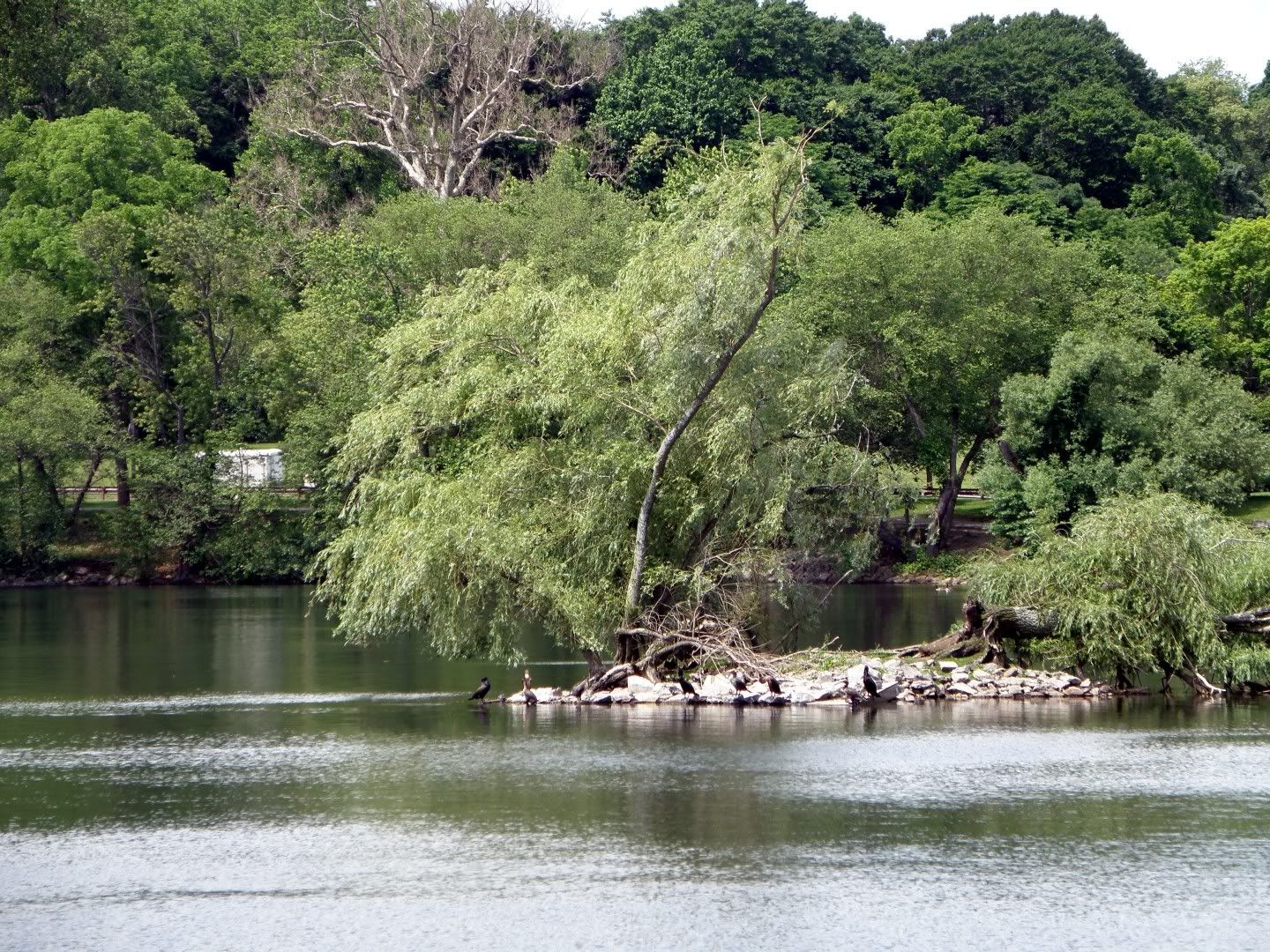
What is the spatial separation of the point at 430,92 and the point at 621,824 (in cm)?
7858

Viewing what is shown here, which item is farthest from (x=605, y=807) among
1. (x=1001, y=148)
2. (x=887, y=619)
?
(x=1001, y=148)

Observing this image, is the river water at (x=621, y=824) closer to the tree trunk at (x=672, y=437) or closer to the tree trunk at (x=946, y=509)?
the tree trunk at (x=672, y=437)

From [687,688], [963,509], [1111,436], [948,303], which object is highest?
[948,303]

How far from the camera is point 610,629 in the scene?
134ft

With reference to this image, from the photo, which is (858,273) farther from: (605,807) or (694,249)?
(605,807)

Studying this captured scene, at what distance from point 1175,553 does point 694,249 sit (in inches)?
559

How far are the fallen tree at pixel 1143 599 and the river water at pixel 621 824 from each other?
1610 mm

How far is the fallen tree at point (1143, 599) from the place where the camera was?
130 feet

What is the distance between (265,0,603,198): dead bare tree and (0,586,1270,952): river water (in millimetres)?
58032

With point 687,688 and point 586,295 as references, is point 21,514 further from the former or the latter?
point 687,688

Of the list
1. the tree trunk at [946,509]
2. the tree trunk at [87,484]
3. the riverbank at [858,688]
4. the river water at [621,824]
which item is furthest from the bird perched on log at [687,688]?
the tree trunk at [87,484]

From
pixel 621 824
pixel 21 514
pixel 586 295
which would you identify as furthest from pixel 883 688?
pixel 21 514

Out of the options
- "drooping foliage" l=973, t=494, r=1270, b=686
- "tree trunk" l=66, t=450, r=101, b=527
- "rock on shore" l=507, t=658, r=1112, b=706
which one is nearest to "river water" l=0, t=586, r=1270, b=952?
"rock on shore" l=507, t=658, r=1112, b=706

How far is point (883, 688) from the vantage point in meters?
40.3
